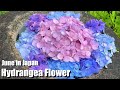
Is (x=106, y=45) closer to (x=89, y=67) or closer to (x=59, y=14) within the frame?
(x=89, y=67)

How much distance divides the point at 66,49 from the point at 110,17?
775 millimetres

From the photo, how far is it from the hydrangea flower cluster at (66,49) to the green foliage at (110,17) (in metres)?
0.39

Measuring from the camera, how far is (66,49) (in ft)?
15.4

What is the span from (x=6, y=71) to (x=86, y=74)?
85cm

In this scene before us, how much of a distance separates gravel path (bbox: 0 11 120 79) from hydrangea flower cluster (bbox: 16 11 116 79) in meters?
0.06

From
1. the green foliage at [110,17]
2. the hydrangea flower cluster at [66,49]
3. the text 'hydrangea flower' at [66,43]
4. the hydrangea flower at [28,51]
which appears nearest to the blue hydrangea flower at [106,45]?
the hydrangea flower cluster at [66,49]

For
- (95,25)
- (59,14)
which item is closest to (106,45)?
(95,25)

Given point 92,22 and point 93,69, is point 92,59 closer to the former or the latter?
point 93,69

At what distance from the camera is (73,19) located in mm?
4848

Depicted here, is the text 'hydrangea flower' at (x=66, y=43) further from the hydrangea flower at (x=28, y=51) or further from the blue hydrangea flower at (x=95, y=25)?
the blue hydrangea flower at (x=95, y=25)

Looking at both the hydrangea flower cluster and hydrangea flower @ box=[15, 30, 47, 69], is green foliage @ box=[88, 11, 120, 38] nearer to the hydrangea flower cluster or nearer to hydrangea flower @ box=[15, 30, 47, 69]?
the hydrangea flower cluster

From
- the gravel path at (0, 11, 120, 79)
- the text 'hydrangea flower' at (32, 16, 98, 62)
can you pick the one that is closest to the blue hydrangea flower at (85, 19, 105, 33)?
the gravel path at (0, 11, 120, 79)
